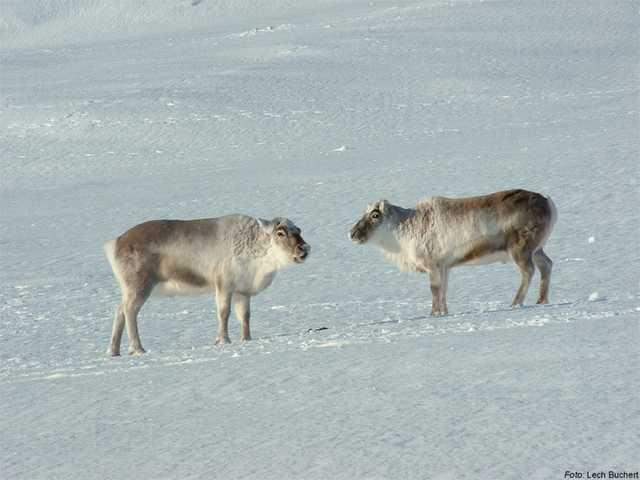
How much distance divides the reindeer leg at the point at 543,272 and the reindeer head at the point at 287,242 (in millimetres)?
2083

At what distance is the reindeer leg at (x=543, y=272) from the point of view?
10430 mm

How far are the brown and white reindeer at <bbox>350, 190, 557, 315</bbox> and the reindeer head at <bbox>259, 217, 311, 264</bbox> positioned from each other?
1.19 meters

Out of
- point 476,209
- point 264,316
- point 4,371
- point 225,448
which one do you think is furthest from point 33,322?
point 225,448

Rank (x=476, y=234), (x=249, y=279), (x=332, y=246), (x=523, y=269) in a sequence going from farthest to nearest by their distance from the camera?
1. (x=332, y=246)
2. (x=476, y=234)
3. (x=523, y=269)
4. (x=249, y=279)

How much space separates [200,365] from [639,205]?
9.48 m

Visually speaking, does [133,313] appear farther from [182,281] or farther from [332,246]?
[332,246]

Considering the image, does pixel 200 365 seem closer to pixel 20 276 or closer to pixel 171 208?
pixel 20 276

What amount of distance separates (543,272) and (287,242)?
7.60 feet

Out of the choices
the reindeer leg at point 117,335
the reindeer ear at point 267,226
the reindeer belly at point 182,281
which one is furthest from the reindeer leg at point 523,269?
the reindeer leg at point 117,335

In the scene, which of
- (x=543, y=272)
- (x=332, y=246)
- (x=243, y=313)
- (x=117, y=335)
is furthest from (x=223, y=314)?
(x=332, y=246)

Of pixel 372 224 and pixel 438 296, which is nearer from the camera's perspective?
pixel 438 296

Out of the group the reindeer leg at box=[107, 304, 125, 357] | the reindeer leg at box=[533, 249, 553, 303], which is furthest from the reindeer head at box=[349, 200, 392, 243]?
the reindeer leg at box=[107, 304, 125, 357]

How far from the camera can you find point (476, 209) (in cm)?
1045

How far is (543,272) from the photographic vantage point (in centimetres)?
1054
